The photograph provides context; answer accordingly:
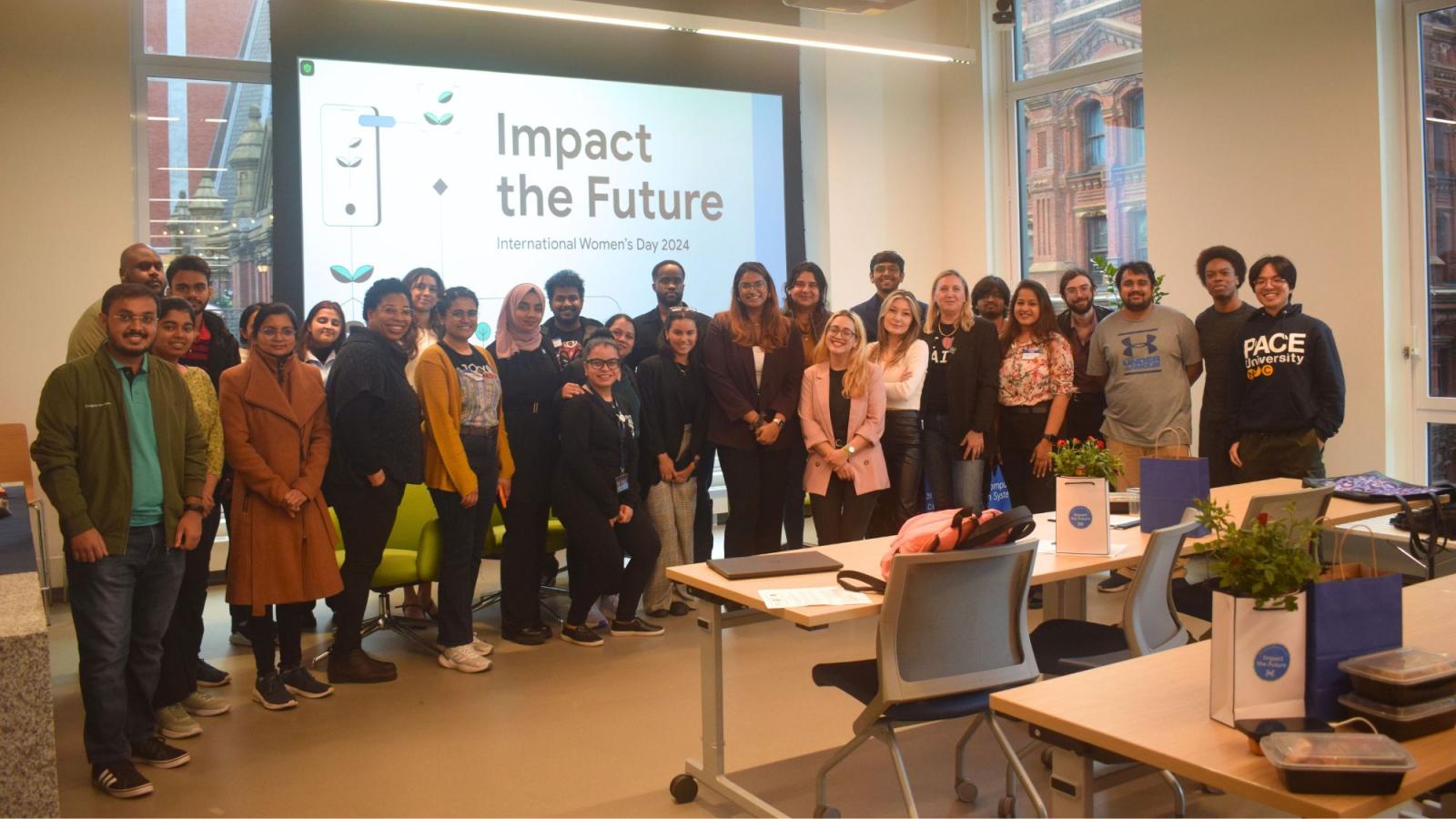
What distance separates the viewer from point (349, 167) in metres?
6.93

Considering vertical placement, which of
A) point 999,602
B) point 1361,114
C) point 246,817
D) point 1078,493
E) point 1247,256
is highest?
point 1361,114

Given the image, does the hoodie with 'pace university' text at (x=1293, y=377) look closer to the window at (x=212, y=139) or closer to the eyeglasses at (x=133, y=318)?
the eyeglasses at (x=133, y=318)

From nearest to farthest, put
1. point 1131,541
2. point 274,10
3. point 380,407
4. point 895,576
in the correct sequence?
point 895,576
point 1131,541
point 380,407
point 274,10

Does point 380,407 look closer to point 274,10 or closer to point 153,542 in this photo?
point 153,542

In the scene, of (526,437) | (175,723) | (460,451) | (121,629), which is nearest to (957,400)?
(526,437)

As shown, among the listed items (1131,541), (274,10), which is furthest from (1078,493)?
(274,10)

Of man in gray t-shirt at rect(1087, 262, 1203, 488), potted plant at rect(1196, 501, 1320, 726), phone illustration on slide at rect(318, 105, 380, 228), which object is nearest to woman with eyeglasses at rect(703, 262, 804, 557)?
man in gray t-shirt at rect(1087, 262, 1203, 488)

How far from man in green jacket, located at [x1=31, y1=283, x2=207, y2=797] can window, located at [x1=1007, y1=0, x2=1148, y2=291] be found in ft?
20.2

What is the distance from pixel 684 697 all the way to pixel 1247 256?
14.4 feet

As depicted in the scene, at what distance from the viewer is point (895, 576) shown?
2.93 metres

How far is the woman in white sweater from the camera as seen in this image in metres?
5.72

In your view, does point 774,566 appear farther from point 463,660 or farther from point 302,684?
point 302,684

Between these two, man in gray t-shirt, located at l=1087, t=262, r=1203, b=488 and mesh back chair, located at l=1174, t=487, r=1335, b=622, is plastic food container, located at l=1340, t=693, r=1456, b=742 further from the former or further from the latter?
man in gray t-shirt, located at l=1087, t=262, r=1203, b=488

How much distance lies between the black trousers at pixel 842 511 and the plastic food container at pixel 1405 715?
3.60 meters
